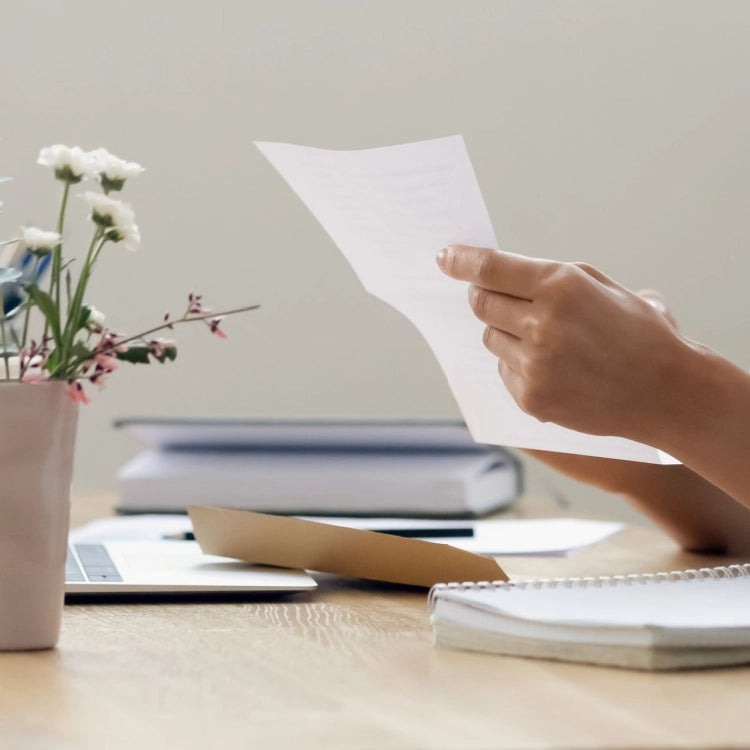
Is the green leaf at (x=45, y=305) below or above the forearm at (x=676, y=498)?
above

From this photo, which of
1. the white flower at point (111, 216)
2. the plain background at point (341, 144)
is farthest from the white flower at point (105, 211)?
the plain background at point (341, 144)

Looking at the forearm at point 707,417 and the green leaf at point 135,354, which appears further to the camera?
the forearm at point 707,417

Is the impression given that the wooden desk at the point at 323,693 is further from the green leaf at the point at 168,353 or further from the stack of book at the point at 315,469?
the stack of book at the point at 315,469

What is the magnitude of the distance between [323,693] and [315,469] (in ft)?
2.48

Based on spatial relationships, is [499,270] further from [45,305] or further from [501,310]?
[45,305]

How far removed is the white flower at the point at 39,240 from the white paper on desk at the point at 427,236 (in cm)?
20

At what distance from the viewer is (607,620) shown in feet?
1.65

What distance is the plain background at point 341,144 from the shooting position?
1.95 m

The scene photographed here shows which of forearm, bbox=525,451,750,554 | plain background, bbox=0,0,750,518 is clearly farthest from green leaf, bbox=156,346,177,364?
plain background, bbox=0,0,750,518

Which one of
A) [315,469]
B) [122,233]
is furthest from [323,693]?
[315,469]

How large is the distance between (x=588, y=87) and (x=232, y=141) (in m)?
0.62

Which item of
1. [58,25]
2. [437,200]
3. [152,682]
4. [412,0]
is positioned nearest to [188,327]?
[58,25]

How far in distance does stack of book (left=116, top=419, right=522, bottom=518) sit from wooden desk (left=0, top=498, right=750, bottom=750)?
1.73 feet

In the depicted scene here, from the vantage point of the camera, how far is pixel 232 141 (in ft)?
6.42
